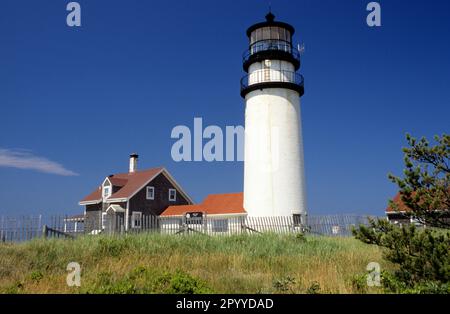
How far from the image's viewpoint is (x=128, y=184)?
36062mm

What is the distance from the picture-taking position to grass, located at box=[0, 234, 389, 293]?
8688mm

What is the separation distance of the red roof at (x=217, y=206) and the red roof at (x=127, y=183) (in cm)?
354

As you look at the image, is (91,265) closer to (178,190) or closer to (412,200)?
(412,200)

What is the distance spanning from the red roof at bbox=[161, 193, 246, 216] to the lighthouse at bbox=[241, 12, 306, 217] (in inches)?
139

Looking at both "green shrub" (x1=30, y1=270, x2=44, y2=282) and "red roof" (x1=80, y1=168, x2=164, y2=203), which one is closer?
"green shrub" (x1=30, y1=270, x2=44, y2=282)

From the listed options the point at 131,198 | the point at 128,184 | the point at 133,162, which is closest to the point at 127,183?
the point at 128,184

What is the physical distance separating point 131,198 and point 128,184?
2.62 meters

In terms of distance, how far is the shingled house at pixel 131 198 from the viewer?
3378 centimetres

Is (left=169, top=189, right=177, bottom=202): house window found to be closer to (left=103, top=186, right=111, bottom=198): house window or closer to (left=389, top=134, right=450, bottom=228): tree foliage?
(left=103, top=186, right=111, bottom=198): house window

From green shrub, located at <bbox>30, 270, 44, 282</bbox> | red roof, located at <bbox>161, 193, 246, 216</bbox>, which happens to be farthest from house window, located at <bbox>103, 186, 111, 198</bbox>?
green shrub, located at <bbox>30, 270, 44, 282</bbox>

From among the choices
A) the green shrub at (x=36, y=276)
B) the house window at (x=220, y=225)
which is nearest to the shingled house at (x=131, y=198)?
the house window at (x=220, y=225)
